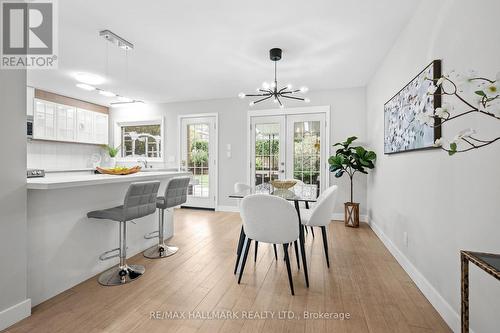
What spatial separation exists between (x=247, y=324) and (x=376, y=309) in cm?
99

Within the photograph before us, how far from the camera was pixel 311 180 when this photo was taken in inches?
196

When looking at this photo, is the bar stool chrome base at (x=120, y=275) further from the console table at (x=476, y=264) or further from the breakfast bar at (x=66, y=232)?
the console table at (x=476, y=264)

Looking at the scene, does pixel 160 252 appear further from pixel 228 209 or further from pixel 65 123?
pixel 65 123

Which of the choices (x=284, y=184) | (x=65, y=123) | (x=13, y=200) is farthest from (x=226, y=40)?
(x=65, y=123)

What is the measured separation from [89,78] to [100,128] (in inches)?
85.8

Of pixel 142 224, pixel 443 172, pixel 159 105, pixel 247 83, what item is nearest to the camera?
pixel 443 172

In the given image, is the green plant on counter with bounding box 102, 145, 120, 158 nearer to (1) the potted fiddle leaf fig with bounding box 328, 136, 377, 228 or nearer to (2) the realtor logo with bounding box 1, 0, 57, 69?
(2) the realtor logo with bounding box 1, 0, 57, 69

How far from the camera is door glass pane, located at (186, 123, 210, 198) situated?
5.75 m

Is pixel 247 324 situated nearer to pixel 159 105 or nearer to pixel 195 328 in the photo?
pixel 195 328

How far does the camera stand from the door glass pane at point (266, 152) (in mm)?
5184

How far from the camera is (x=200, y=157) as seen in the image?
5.80m

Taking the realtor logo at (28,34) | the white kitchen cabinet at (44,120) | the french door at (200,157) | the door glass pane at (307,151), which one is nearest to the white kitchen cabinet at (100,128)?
the white kitchen cabinet at (44,120)

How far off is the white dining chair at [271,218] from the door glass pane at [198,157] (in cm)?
377

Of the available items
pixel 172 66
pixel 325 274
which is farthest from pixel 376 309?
pixel 172 66
